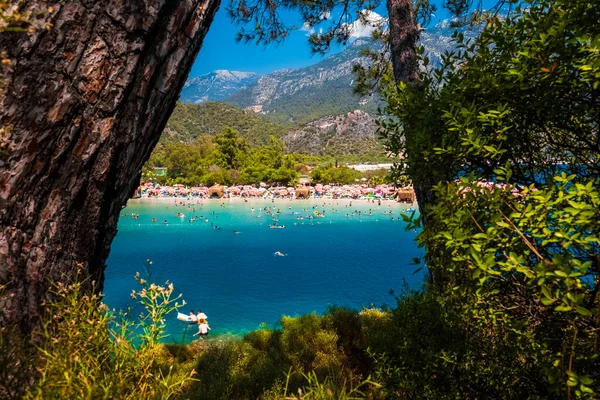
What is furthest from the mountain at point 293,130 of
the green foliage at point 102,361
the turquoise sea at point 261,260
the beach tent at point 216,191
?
the green foliage at point 102,361

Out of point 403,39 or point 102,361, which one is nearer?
point 102,361

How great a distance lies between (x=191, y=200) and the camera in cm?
6375

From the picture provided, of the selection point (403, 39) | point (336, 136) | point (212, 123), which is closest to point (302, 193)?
point (403, 39)

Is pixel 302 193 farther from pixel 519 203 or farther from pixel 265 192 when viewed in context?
pixel 519 203

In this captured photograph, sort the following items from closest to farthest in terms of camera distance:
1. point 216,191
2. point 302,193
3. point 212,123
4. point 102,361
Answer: point 102,361 < point 302,193 < point 216,191 < point 212,123

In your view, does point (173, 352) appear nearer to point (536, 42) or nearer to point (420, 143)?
point (420, 143)

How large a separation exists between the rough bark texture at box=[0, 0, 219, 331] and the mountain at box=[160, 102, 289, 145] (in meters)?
147

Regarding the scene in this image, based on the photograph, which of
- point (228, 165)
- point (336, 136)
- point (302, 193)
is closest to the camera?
point (302, 193)

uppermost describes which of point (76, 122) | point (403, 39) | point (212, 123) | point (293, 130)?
point (212, 123)

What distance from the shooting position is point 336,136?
161500 mm

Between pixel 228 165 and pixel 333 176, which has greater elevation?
pixel 228 165

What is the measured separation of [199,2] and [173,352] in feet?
23.7

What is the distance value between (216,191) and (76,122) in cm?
6598

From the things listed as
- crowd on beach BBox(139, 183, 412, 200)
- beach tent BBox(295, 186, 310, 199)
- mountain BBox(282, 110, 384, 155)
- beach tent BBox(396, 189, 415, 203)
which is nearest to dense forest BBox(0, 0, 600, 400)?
beach tent BBox(396, 189, 415, 203)
